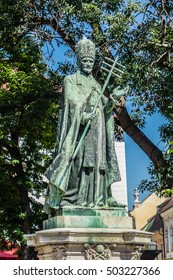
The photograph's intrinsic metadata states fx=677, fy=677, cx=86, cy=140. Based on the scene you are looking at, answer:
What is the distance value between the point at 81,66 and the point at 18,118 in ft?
36.7

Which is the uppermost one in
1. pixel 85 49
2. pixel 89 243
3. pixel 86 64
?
pixel 85 49

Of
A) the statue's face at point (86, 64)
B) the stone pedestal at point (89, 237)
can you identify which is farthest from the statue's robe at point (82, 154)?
the stone pedestal at point (89, 237)

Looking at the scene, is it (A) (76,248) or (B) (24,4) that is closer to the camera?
(A) (76,248)

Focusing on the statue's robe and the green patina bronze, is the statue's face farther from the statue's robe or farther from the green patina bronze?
the statue's robe

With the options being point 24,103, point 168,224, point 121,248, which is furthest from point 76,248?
point 168,224

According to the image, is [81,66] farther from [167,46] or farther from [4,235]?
[4,235]

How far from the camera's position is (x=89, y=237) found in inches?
334

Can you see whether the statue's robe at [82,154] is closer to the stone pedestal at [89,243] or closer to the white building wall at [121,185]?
the stone pedestal at [89,243]

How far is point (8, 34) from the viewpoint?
1847cm

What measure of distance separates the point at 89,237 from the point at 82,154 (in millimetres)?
1227

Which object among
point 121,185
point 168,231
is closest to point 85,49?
point 121,185

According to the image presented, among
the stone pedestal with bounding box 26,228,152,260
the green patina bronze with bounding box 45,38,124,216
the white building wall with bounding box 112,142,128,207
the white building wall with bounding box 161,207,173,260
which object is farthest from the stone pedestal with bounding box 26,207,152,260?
the white building wall with bounding box 161,207,173,260

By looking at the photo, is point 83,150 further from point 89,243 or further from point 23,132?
point 23,132
